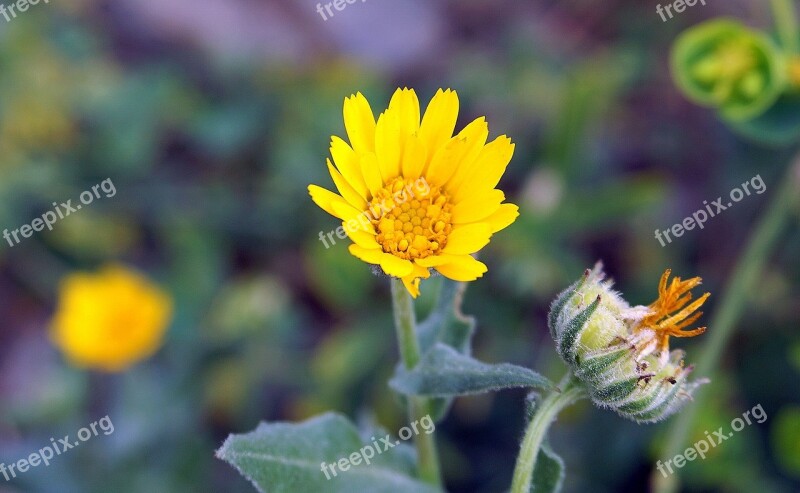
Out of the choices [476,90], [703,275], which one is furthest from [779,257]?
[476,90]

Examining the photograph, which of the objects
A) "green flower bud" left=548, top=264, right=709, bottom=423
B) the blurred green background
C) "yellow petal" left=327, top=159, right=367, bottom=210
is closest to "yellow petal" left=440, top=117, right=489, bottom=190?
"yellow petal" left=327, top=159, right=367, bottom=210

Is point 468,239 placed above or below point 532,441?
above

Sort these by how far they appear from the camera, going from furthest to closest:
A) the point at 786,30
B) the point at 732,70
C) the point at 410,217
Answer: the point at 786,30 < the point at 732,70 < the point at 410,217

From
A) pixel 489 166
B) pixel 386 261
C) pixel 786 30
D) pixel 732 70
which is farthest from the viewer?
pixel 786 30

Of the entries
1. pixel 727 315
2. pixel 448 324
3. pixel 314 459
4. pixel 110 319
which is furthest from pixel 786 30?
pixel 110 319

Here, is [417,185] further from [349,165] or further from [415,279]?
[415,279]

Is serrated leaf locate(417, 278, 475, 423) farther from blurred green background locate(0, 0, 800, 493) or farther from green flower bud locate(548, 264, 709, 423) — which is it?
blurred green background locate(0, 0, 800, 493)

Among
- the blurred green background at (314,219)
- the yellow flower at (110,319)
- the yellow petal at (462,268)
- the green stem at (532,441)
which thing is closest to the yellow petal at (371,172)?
the yellow petal at (462,268)

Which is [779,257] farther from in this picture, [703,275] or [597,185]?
[597,185]
